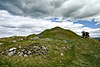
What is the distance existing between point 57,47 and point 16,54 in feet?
51.2

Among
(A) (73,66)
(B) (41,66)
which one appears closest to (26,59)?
(B) (41,66)

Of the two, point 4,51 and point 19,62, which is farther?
point 4,51

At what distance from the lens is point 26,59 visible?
150 ft

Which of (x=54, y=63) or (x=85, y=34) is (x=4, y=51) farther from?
(x=85, y=34)

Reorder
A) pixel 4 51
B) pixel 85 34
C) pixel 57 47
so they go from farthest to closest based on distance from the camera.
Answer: pixel 85 34 → pixel 57 47 → pixel 4 51

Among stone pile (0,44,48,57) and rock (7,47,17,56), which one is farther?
rock (7,47,17,56)

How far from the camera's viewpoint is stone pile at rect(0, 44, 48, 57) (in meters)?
50.7

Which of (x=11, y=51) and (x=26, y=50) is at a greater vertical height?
(x=26, y=50)

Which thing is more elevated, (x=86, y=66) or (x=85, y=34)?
(x=85, y=34)

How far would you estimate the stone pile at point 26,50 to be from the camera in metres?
50.7

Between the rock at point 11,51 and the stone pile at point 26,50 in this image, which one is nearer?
the stone pile at point 26,50

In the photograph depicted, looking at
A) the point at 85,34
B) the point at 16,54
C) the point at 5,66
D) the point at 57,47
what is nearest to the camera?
the point at 5,66

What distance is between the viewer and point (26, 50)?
5238 cm

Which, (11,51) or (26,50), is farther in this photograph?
(26,50)
